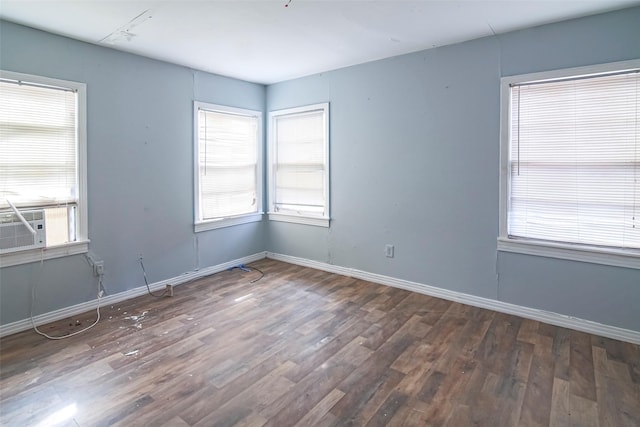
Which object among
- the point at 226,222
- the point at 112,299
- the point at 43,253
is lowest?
the point at 112,299

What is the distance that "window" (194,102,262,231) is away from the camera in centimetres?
435

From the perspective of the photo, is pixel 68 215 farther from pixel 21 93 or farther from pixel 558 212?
pixel 558 212

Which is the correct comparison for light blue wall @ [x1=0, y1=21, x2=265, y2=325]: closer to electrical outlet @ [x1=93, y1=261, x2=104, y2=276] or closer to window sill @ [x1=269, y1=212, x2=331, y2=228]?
electrical outlet @ [x1=93, y1=261, x2=104, y2=276]

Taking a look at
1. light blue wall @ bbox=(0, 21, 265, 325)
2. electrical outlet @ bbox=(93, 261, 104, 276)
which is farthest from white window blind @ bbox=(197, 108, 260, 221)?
electrical outlet @ bbox=(93, 261, 104, 276)

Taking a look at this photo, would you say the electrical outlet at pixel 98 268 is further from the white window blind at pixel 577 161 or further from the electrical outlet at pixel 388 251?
the white window blind at pixel 577 161

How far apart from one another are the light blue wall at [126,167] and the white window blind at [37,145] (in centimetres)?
15

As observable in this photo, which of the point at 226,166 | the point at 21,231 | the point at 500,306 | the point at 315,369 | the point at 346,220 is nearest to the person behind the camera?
the point at 315,369

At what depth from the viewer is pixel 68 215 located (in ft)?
10.7

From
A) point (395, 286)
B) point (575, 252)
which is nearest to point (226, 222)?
point (395, 286)

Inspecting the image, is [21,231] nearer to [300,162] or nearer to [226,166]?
[226,166]

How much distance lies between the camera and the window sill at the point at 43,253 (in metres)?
2.91

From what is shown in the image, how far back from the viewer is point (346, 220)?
14.5 ft

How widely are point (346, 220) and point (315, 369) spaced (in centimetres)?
225

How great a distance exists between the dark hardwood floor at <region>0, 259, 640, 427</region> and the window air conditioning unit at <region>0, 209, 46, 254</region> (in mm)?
722
